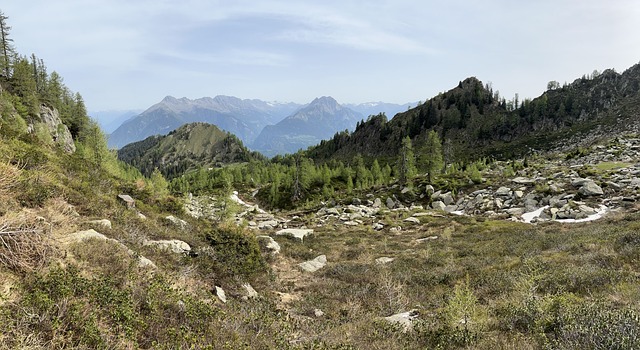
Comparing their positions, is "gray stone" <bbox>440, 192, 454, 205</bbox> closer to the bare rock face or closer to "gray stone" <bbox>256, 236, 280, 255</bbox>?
"gray stone" <bbox>256, 236, 280, 255</bbox>

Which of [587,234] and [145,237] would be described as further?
[587,234]

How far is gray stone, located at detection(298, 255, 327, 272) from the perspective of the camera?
1935cm

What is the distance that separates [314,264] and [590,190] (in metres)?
34.2

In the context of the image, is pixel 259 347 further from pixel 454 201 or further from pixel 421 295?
pixel 454 201

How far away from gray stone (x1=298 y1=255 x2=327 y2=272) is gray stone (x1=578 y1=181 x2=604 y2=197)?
32550 millimetres

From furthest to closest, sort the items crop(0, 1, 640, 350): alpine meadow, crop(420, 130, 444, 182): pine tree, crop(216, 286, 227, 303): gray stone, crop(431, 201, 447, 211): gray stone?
1. crop(420, 130, 444, 182): pine tree
2. crop(431, 201, 447, 211): gray stone
3. crop(216, 286, 227, 303): gray stone
4. crop(0, 1, 640, 350): alpine meadow

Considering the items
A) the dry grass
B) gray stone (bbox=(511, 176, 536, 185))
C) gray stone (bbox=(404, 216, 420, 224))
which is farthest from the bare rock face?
gray stone (bbox=(511, 176, 536, 185))

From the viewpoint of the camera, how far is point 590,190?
114 ft

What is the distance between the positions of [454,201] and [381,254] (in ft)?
97.8

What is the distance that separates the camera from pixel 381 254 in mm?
23797

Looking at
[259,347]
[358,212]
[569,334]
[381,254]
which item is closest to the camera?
[569,334]

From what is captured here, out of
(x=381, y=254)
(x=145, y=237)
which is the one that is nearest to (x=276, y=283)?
(x=145, y=237)

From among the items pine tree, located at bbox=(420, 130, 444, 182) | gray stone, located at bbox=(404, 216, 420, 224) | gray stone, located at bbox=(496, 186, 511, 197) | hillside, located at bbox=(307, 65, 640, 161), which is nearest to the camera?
gray stone, located at bbox=(404, 216, 420, 224)

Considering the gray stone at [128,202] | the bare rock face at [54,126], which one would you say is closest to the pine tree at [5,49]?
the bare rock face at [54,126]
